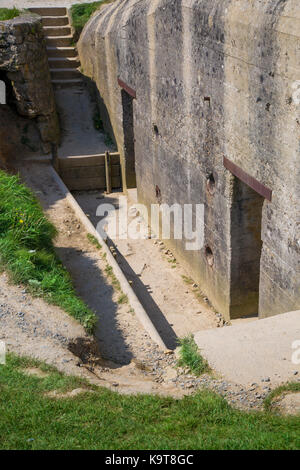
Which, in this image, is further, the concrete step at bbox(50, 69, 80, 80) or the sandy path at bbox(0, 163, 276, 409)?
the concrete step at bbox(50, 69, 80, 80)

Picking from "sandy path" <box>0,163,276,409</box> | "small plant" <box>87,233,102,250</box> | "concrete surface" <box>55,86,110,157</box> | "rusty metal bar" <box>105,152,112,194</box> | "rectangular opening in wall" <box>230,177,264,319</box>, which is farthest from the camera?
"concrete surface" <box>55,86,110,157</box>

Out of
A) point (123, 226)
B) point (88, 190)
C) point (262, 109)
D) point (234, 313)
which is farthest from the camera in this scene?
point (88, 190)

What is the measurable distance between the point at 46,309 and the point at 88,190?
7839mm

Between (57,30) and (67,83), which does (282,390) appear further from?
(57,30)

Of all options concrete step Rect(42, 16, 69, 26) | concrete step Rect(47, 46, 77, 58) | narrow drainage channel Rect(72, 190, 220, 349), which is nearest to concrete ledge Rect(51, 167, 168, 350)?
narrow drainage channel Rect(72, 190, 220, 349)

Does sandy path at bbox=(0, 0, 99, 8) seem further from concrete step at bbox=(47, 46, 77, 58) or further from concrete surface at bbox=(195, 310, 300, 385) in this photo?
concrete surface at bbox=(195, 310, 300, 385)

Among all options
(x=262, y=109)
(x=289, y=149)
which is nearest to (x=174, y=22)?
(x=262, y=109)

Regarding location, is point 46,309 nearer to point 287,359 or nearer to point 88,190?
point 287,359

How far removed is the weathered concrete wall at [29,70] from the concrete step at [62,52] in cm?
270

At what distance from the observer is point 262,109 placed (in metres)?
6.90

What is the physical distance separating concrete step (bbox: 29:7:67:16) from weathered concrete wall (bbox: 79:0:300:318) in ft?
20.6

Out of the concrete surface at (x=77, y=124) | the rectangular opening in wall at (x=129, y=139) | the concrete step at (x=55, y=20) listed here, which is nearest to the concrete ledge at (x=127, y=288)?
the rectangular opening in wall at (x=129, y=139)

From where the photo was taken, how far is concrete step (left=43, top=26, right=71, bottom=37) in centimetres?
1779

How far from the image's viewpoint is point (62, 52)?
1758 centimetres
